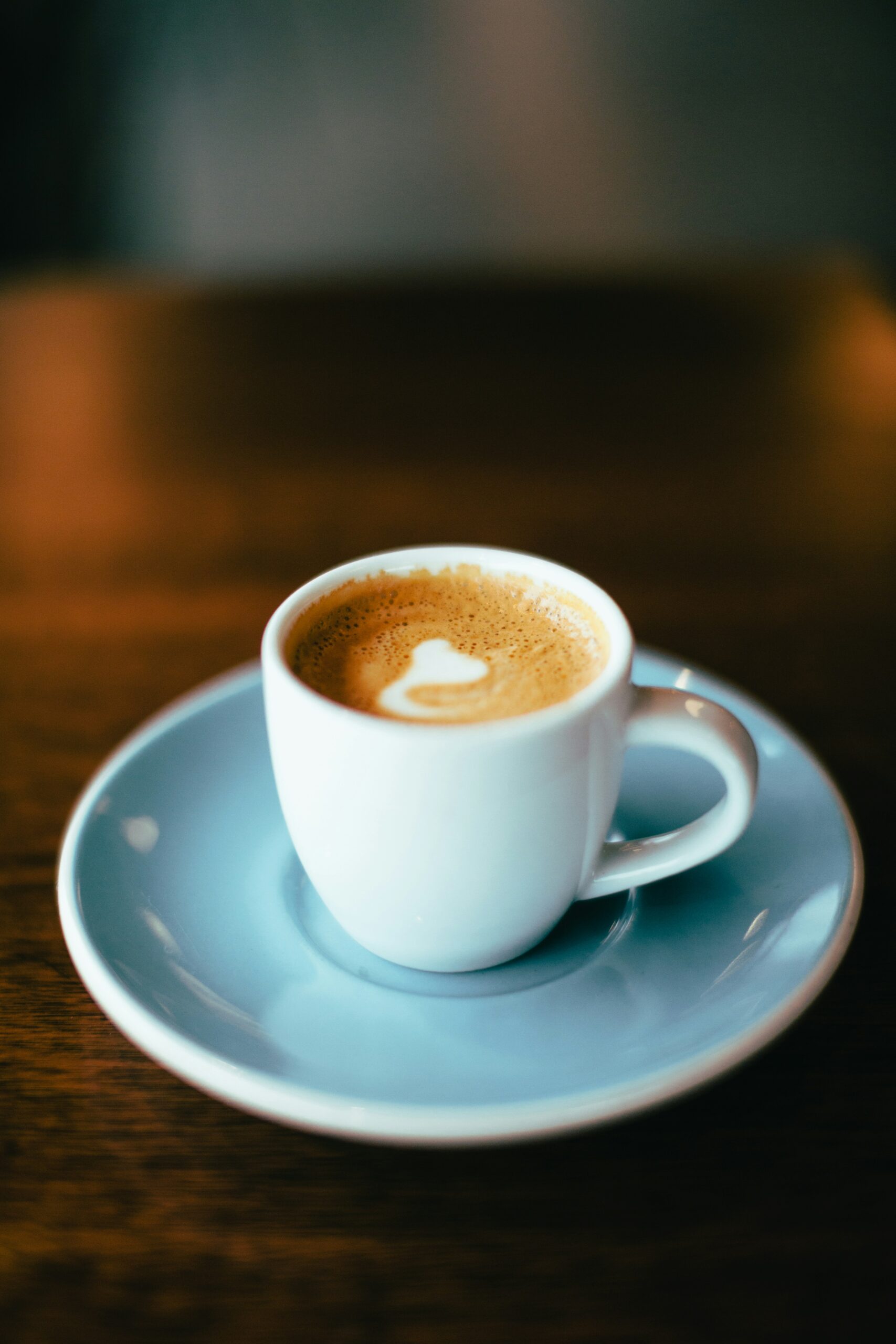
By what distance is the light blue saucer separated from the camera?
1.55 feet

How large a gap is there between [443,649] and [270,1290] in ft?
1.19

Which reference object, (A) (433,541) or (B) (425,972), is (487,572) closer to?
(B) (425,972)

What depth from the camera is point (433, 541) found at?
1.14 metres

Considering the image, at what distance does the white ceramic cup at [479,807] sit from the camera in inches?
21.1

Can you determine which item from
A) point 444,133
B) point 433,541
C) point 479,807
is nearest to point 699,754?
point 479,807

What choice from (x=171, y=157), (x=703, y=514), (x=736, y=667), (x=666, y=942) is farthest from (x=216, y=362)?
(x=171, y=157)

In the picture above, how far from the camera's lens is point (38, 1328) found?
1.44 feet

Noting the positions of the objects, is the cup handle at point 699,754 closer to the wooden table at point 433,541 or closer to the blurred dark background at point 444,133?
the wooden table at point 433,541

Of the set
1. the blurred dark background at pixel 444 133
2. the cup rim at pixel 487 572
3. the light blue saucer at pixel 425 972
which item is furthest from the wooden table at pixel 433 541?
the blurred dark background at pixel 444 133

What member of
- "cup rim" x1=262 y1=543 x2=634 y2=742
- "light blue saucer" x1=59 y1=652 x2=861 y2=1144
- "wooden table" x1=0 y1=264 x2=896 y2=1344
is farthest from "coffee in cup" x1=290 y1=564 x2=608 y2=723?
"wooden table" x1=0 y1=264 x2=896 y2=1344

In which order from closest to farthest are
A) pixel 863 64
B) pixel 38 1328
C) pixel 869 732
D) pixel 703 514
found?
pixel 38 1328
pixel 869 732
pixel 703 514
pixel 863 64

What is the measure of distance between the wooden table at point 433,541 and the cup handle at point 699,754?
0.11 m

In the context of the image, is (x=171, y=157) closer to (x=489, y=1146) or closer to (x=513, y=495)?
(x=513, y=495)

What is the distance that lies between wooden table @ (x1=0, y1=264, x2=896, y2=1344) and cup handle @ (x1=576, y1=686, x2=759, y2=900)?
11 centimetres
